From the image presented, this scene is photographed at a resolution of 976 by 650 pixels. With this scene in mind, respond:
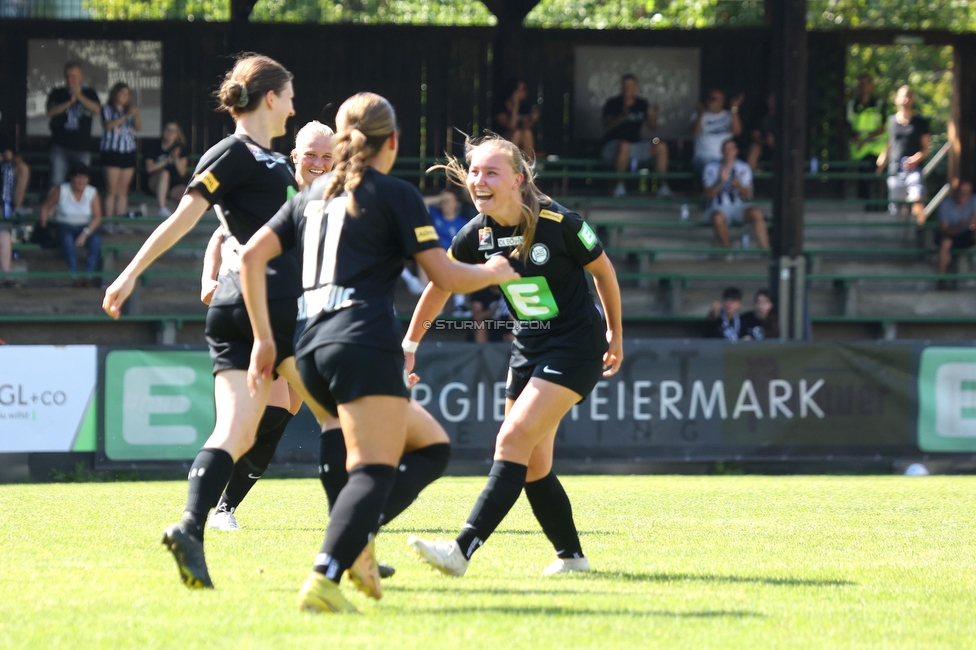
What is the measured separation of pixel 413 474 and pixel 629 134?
1627 centimetres

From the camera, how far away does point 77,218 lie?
1678cm

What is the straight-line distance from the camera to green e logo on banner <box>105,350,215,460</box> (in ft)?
38.1

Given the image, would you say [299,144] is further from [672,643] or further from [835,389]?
[835,389]

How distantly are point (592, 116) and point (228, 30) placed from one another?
625 cm

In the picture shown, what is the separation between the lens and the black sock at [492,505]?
5223 millimetres

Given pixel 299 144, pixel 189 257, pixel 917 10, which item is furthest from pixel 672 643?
pixel 917 10

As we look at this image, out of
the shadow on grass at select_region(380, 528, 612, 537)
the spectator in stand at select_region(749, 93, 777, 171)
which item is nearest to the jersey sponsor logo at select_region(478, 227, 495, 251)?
the shadow on grass at select_region(380, 528, 612, 537)

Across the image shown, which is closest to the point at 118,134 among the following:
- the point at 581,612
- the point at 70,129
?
the point at 70,129

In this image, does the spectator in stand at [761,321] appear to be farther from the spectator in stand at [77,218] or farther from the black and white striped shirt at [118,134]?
the black and white striped shirt at [118,134]

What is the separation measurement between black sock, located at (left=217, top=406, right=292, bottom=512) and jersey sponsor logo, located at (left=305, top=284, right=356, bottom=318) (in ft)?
7.53

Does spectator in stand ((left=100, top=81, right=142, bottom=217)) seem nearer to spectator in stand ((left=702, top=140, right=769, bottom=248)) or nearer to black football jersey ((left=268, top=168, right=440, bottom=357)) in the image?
spectator in stand ((left=702, top=140, right=769, bottom=248))

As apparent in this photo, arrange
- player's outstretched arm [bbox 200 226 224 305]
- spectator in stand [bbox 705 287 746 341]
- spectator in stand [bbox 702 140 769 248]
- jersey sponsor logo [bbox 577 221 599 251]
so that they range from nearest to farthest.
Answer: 1. jersey sponsor logo [bbox 577 221 599 251]
2. player's outstretched arm [bbox 200 226 224 305]
3. spectator in stand [bbox 705 287 746 341]
4. spectator in stand [bbox 702 140 769 248]

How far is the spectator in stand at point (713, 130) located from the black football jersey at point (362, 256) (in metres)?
15.4

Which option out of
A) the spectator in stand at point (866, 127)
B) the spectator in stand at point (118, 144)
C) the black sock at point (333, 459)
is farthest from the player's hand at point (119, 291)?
the spectator in stand at point (866, 127)
